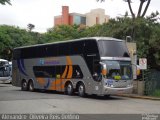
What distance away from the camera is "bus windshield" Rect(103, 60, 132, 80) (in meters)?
25.2

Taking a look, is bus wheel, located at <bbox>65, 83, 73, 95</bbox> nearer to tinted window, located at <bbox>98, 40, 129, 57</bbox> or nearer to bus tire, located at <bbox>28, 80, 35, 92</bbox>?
tinted window, located at <bbox>98, 40, 129, 57</bbox>

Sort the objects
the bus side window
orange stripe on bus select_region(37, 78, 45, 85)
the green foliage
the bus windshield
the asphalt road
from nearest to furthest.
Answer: the asphalt road → the bus windshield → the bus side window → the green foliage → orange stripe on bus select_region(37, 78, 45, 85)

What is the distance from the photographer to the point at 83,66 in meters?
26.8

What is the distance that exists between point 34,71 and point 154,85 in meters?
9.57

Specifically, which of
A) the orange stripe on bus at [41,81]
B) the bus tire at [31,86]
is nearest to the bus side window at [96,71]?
the orange stripe on bus at [41,81]

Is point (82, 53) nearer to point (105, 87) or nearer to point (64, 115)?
point (105, 87)

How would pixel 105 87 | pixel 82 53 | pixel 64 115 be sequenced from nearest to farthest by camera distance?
pixel 64 115, pixel 105 87, pixel 82 53

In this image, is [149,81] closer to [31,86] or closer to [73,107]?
[31,86]

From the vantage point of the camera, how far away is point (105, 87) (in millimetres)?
24922

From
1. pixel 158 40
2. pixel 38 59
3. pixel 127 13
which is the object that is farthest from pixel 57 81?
pixel 127 13

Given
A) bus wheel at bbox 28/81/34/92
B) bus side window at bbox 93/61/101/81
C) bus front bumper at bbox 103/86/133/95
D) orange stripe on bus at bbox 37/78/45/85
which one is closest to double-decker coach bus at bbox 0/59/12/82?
bus wheel at bbox 28/81/34/92

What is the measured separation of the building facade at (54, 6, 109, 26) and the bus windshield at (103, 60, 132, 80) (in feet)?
311

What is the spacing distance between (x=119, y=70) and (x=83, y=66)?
8.17 feet


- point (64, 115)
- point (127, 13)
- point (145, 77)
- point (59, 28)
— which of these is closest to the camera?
point (64, 115)
